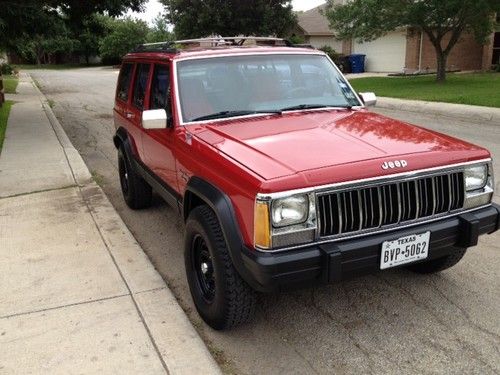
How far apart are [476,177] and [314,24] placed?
1494 inches

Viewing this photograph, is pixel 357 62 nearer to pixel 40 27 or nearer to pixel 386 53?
pixel 386 53

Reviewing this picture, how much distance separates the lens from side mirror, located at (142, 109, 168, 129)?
13.1 feet

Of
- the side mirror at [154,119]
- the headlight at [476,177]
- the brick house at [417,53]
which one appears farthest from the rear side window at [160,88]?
the brick house at [417,53]

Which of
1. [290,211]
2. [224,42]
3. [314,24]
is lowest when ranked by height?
[290,211]

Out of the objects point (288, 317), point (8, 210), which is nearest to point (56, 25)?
point (8, 210)

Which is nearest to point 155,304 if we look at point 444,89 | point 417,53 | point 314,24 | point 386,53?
point 444,89

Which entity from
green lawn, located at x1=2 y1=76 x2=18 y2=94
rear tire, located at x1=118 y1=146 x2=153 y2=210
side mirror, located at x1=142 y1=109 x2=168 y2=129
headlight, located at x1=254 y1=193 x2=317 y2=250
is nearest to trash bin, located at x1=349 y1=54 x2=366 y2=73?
green lawn, located at x1=2 y1=76 x2=18 y2=94

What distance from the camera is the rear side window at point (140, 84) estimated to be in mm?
5145

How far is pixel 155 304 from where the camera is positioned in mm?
3725

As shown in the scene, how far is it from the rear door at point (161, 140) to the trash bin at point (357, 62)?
93.4 ft

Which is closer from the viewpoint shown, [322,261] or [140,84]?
[322,261]

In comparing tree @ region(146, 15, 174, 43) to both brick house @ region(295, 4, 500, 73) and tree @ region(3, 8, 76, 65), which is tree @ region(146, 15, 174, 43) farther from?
tree @ region(3, 8, 76, 65)

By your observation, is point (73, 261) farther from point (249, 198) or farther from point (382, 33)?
point (382, 33)

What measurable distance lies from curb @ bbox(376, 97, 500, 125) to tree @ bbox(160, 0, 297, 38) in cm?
2005
